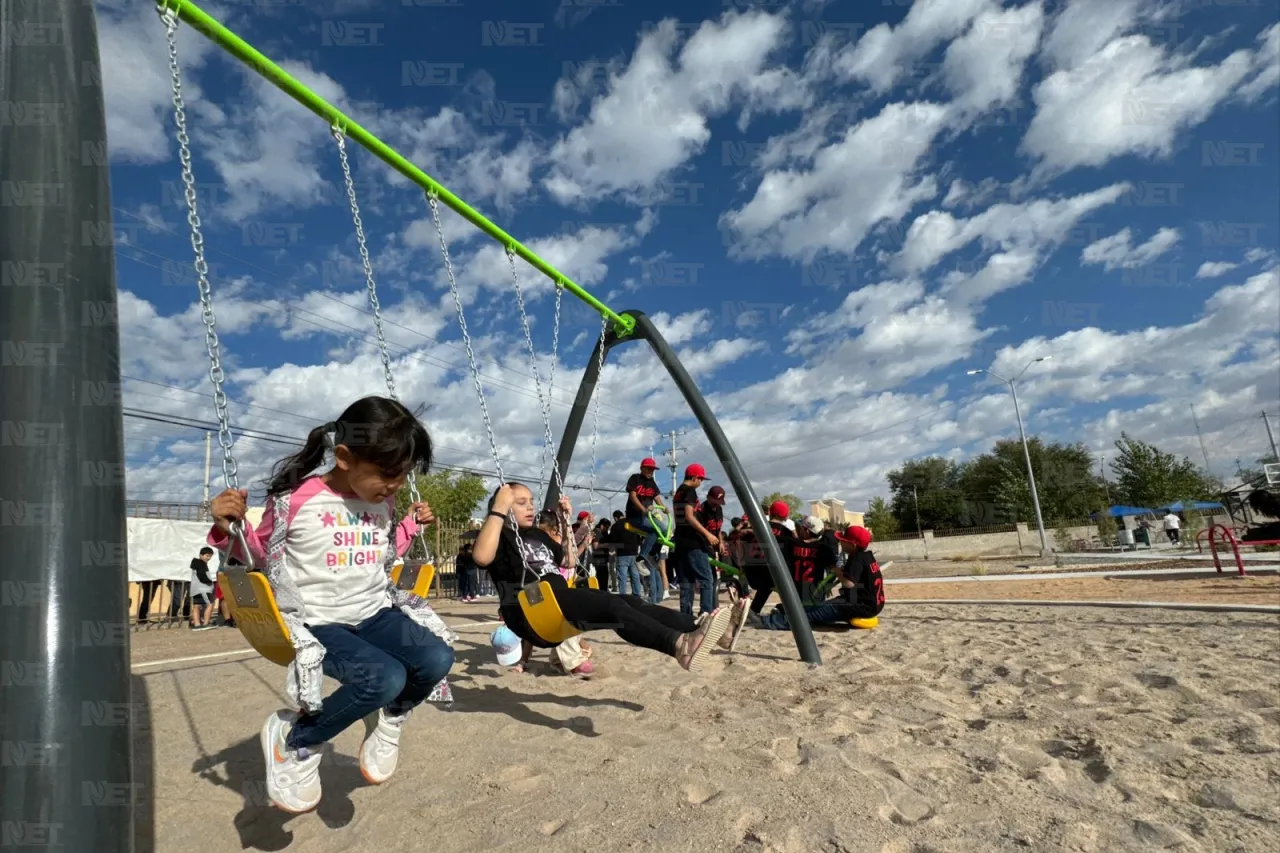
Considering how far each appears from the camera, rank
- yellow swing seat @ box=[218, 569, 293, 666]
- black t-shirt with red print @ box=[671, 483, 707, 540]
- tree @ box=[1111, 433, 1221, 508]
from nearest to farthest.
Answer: yellow swing seat @ box=[218, 569, 293, 666]
black t-shirt with red print @ box=[671, 483, 707, 540]
tree @ box=[1111, 433, 1221, 508]

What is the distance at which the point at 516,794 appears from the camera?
2.65 meters

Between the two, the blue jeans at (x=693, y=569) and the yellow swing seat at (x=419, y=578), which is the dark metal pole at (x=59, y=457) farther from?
the blue jeans at (x=693, y=569)

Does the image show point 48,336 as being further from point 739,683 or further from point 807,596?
point 807,596

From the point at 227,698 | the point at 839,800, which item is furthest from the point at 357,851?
the point at 227,698

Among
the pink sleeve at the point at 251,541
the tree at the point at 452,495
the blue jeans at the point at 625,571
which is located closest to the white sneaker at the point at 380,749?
the pink sleeve at the point at 251,541

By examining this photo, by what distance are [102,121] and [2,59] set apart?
24cm

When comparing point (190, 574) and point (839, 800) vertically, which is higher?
point (190, 574)

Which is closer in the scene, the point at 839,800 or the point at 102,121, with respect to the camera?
the point at 102,121

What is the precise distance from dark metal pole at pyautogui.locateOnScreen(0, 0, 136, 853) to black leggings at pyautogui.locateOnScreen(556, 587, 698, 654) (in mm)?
2017

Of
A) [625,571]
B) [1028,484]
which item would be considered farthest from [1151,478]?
[625,571]

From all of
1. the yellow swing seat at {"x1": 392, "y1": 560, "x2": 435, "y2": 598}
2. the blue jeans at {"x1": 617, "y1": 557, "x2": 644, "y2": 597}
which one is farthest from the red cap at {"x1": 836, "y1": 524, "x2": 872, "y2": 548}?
the yellow swing seat at {"x1": 392, "y1": 560, "x2": 435, "y2": 598}

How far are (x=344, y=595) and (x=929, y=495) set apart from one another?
61.4 metres

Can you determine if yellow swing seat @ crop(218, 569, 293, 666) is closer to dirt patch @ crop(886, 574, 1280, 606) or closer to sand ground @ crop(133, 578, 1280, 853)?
sand ground @ crop(133, 578, 1280, 853)

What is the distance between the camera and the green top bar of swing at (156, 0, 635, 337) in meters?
3.10
